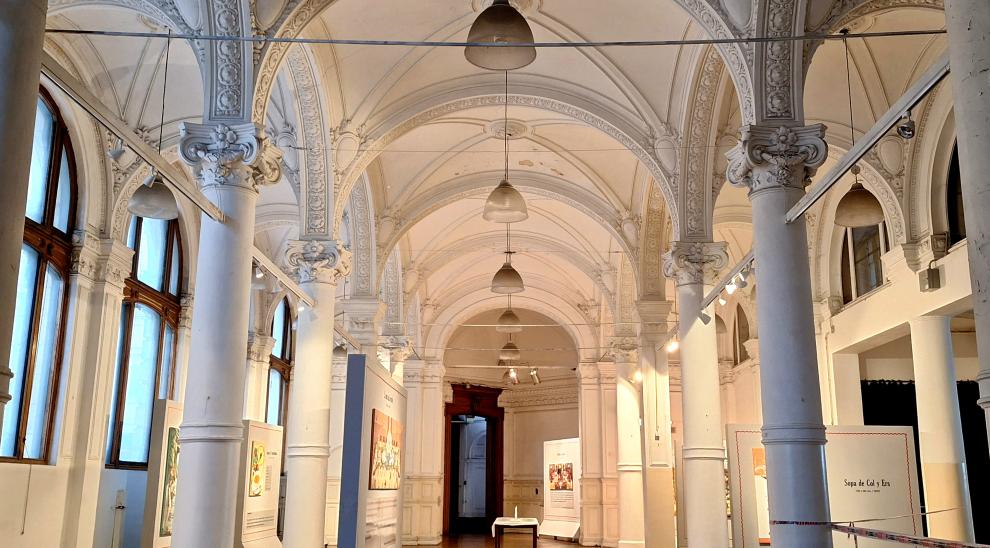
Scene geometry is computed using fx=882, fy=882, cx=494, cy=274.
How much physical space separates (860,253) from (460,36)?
6941 millimetres

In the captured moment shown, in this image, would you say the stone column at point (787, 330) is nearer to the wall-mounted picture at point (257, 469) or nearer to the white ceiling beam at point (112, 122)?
the white ceiling beam at point (112, 122)

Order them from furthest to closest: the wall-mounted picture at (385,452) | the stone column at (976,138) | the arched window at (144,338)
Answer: the arched window at (144,338), the wall-mounted picture at (385,452), the stone column at (976,138)

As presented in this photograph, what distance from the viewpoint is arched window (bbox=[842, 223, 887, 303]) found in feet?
41.5

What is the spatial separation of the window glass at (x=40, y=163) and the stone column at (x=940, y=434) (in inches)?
435

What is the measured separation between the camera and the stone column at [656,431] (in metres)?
13.5

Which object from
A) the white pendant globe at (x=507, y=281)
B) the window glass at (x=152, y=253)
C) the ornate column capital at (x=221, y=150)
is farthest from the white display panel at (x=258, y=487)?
the white pendant globe at (x=507, y=281)

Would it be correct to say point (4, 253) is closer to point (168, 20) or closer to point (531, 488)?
point (168, 20)

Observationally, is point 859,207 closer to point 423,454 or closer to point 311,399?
point 311,399

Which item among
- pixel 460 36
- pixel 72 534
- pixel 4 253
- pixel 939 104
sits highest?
pixel 460 36

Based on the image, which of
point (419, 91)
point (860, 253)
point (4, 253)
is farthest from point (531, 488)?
point (4, 253)

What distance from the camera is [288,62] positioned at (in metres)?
9.99

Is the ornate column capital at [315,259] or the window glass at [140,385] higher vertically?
the ornate column capital at [315,259]

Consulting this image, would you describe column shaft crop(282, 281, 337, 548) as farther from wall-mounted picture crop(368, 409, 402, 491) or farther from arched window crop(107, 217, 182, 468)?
arched window crop(107, 217, 182, 468)

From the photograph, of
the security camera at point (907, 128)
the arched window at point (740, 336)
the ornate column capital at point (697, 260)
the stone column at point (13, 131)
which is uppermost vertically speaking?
→ the arched window at point (740, 336)
